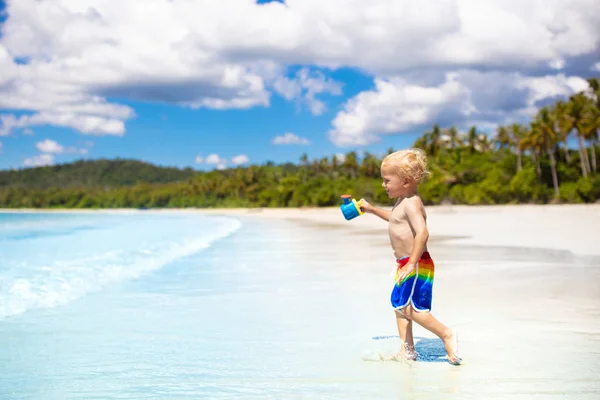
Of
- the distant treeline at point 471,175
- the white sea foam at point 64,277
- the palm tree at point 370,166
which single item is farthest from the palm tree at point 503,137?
the white sea foam at point 64,277

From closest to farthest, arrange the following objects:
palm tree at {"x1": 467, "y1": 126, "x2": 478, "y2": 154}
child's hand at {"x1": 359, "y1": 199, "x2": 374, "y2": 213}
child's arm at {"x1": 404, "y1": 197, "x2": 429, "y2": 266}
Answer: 1. child's arm at {"x1": 404, "y1": 197, "x2": 429, "y2": 266}
2. child's hand at {"x1": 359, "y1": 199, "x2": 374, "y2": 213}
3. palm tree at {"x1": 467, "y1": 126, "x2": 478, "y2": 154}

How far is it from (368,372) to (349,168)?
90309mm

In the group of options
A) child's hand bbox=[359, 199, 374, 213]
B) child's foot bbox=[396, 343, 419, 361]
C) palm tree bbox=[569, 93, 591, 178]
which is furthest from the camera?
palm tree bbox=[569, 93, 591, 178]

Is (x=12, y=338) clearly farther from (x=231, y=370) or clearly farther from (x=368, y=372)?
(x=368, y=372)

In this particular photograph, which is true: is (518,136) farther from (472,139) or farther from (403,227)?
(403,227)

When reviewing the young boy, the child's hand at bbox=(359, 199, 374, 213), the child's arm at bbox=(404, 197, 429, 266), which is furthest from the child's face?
the child's hand at bbox=(359, 199, 374, 213)

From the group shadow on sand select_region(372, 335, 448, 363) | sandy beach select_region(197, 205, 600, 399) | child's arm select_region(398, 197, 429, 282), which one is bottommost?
sandy beach select_region(197, 205, 600, 399)

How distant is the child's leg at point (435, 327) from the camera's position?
3678 mm

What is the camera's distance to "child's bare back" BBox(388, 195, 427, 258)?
12.1 feet

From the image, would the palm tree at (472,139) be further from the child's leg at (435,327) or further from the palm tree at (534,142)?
the child's leg at (435,327)

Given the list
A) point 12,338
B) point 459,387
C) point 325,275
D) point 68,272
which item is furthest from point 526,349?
point 68,272

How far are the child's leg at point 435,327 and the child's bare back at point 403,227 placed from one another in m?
0.39

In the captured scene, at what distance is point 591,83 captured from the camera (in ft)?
173

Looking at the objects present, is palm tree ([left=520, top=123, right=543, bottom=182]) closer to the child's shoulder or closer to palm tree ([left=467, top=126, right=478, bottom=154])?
palm tree ([left=467, top=126, right=478, bottom=154])
